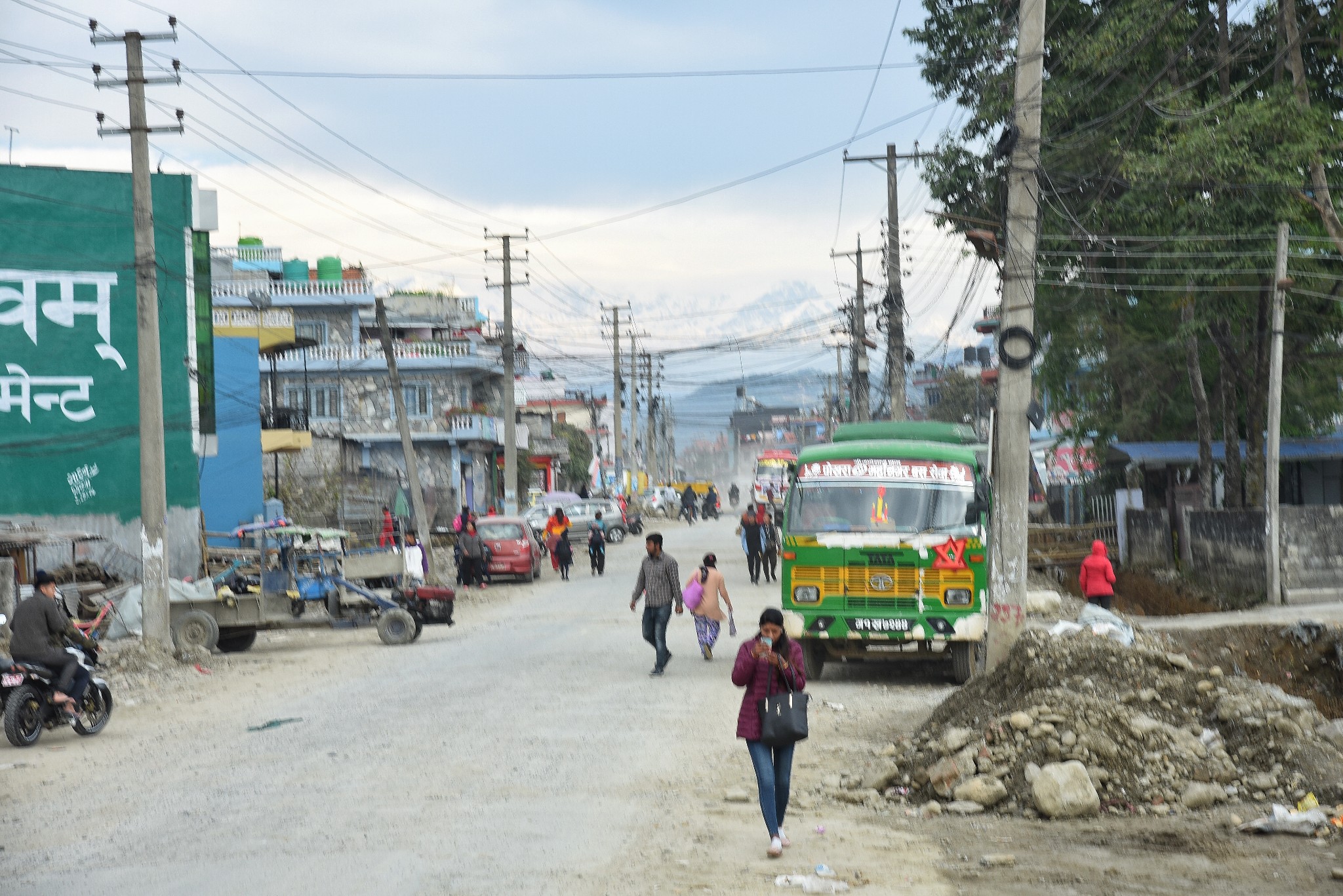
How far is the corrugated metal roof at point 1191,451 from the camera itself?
114 feet

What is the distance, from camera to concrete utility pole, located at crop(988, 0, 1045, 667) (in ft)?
52.7

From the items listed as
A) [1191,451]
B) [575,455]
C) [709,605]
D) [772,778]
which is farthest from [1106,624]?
[575,455]

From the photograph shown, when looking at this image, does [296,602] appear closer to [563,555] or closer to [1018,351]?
[1018,351]

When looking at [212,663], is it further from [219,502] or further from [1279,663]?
[219,502]

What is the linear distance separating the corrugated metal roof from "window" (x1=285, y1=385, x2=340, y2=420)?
1378 inches

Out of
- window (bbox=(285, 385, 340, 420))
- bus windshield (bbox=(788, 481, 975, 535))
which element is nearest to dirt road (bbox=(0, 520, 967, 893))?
bus windshield (bbox=(788, 481, 975, 535))

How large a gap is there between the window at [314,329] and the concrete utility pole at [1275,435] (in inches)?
1722

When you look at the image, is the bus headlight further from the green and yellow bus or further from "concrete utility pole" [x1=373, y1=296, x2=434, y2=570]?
"concrete utility pole" [x1=373, y1=296, x2=434, y2=570]

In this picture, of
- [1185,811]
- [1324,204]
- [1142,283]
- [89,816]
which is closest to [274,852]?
[89,816]

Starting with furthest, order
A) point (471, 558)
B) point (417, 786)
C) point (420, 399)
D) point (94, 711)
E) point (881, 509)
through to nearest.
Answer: point (420, 399), point (471, 558), point (881, 509), point (94, 711), point (417, 786)

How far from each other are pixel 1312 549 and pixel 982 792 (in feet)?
60.6

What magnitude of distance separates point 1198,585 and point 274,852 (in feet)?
78.9

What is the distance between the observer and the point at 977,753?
36.2 ft

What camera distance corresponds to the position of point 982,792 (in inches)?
410
